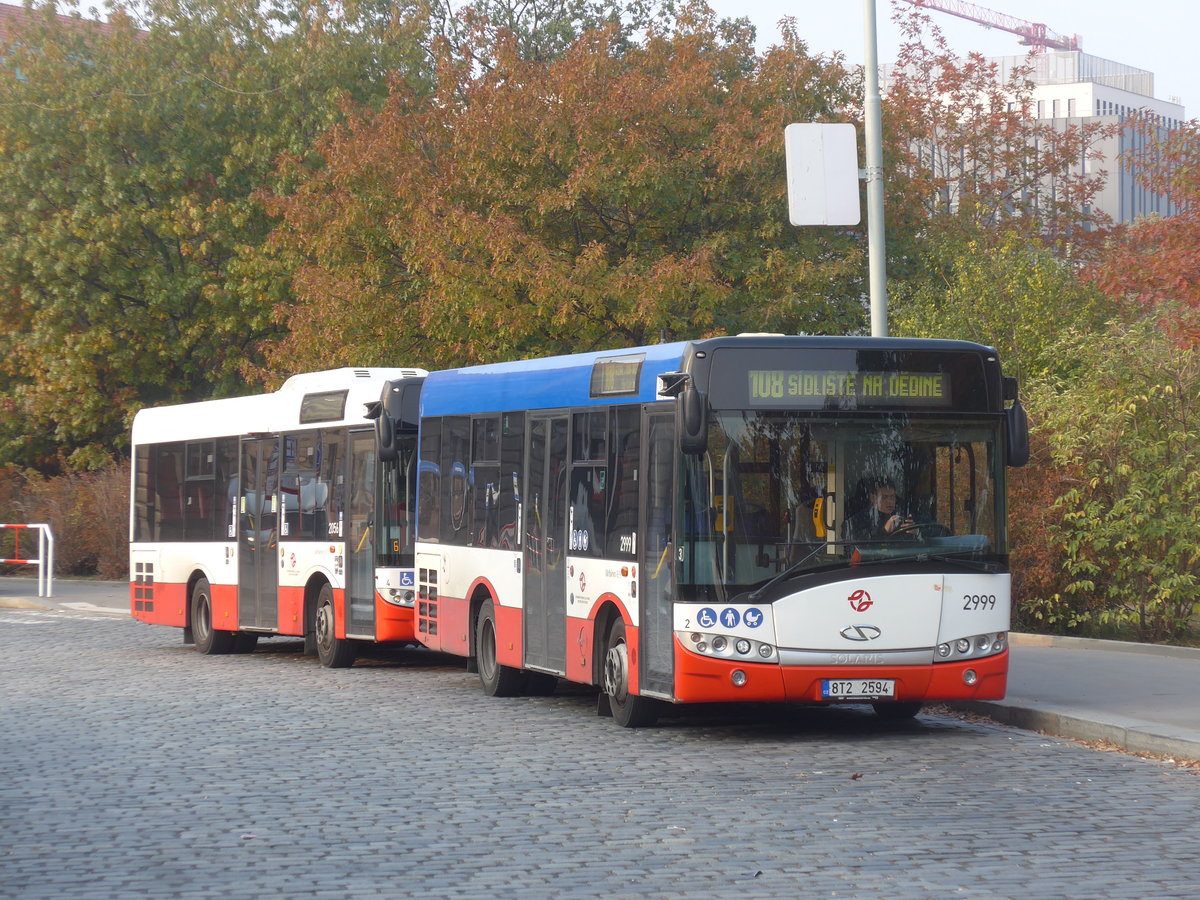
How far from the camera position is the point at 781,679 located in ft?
40.6

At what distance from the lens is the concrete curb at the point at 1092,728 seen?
1167 cm

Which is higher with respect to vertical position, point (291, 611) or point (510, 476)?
point (510, 476)

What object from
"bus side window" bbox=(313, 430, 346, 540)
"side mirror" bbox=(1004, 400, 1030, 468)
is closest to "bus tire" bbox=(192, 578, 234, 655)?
"bus side window" bbox=(313, 430, 346, 540)

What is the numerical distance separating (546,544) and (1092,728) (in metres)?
4.65

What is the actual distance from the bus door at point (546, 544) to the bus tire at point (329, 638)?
454 centimetres

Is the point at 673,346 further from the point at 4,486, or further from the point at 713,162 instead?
the point at 4,486

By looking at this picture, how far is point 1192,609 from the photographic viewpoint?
63.5ft

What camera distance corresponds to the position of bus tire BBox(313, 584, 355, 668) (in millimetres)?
19266

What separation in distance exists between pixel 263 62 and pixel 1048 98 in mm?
101027

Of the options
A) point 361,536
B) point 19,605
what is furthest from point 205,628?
point 19,605

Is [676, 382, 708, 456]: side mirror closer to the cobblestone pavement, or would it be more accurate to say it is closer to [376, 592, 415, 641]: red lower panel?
the cobblestone pavement

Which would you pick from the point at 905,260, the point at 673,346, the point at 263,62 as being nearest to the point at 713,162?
the point at 905,260

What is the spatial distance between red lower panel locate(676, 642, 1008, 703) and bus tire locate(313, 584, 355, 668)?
7.59 metres

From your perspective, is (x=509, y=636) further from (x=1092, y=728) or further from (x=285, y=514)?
(x=285, y=514)
